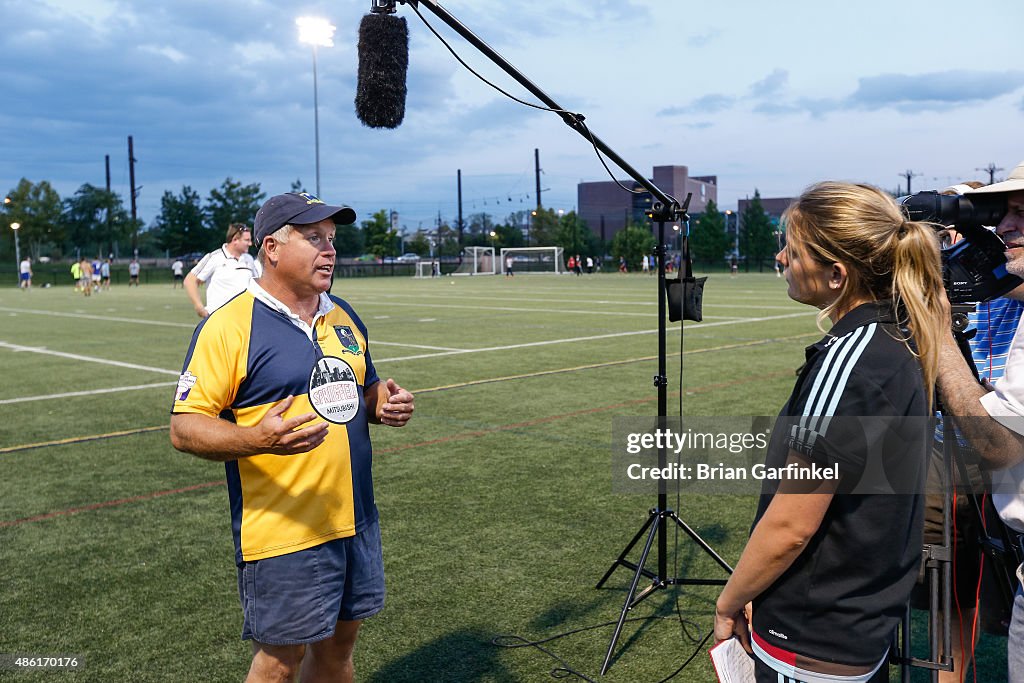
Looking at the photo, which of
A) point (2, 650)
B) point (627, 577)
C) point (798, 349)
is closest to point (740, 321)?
point (798, 349)

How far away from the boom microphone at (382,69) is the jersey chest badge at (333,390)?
1.10 m

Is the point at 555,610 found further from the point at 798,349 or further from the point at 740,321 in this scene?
the point at 740,321

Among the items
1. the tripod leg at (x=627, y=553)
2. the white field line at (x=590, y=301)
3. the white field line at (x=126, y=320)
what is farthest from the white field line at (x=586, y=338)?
the tripod leg at (x=627, y=553)

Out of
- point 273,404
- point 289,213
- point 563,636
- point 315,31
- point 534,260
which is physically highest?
point 315,31

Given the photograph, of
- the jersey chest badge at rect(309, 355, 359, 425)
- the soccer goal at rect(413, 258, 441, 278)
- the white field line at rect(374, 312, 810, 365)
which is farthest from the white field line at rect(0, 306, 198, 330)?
the soccer goal at rect(413, 258, 441, 278)

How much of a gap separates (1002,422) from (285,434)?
6.17ft

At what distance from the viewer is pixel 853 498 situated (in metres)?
1.96

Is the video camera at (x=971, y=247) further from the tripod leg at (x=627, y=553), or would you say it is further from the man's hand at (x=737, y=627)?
the tripod leg at (x=627, y=553)

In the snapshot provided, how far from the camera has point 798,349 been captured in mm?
14016

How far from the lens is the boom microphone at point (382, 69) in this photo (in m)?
3.33

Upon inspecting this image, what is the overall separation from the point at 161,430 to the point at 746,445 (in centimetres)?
561

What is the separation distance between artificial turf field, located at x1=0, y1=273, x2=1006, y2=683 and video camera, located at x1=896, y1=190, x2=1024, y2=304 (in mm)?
2050

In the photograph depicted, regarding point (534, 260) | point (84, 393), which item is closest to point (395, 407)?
point (84, 393)

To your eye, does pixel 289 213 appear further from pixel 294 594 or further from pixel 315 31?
pixel 315 31
